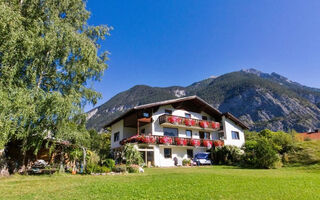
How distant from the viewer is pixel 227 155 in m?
23.2

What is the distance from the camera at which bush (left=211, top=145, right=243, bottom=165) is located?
73.8ft

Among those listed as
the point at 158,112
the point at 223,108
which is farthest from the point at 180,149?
the point at 223,108

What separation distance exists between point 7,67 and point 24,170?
7698 mm

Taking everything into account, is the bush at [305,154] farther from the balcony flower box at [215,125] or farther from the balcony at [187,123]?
the balcony at [187,123]

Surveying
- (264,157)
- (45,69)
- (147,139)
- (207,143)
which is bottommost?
(264,157)

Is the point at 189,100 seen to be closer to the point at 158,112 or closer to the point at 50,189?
the point at 158,112

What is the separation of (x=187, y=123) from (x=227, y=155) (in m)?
6.13

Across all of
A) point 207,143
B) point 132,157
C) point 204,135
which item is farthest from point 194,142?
point 132,157

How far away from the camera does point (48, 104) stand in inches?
464

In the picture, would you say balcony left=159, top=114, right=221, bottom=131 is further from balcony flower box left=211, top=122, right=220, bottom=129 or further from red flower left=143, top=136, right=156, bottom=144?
red flower left=143, top=136, right=156, bottom=144

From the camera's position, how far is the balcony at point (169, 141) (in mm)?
22175

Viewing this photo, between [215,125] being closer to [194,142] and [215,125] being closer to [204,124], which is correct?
[204,124]

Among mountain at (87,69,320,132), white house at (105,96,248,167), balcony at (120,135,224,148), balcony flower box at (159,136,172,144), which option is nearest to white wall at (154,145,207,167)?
white house at (105,96,248,167)

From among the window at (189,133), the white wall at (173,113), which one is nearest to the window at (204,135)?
the white wall at (173,113)
